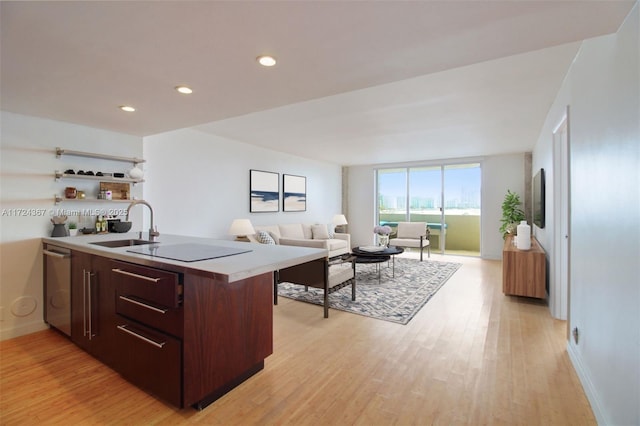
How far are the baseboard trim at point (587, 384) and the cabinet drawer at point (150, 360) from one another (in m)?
2.35

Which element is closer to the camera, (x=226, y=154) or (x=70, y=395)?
(x=70, y=395)

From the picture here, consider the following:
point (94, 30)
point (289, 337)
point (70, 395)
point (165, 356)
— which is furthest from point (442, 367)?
point (94, 30)

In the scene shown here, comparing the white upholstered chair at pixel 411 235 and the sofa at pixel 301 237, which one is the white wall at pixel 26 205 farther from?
the white upholstered chair at pixel 411 235

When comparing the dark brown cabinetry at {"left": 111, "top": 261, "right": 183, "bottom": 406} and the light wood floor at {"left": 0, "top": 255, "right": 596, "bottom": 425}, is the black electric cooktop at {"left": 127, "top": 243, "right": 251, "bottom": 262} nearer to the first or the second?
the dark brown cabinetry at {"left": 111, "top": 261, "right": 183, "bottom": 406}

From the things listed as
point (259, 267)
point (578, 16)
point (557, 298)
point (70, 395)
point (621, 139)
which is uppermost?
point (578, 16)

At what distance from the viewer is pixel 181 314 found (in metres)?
1.62

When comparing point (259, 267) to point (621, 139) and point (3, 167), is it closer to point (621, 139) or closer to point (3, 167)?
point (621, 139)

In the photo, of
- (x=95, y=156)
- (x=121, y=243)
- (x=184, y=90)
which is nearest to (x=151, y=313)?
(x=121, y=243)

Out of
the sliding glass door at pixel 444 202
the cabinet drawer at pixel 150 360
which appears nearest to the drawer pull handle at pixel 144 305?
the cabinet drawer at pixel 150 360

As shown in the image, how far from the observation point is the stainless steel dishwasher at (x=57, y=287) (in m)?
2.58

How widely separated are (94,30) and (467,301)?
4358 millimetres

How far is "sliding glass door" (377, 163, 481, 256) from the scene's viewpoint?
736cm

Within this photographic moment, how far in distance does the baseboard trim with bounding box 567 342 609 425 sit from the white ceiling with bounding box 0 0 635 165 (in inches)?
80.6

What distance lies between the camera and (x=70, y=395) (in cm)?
194
